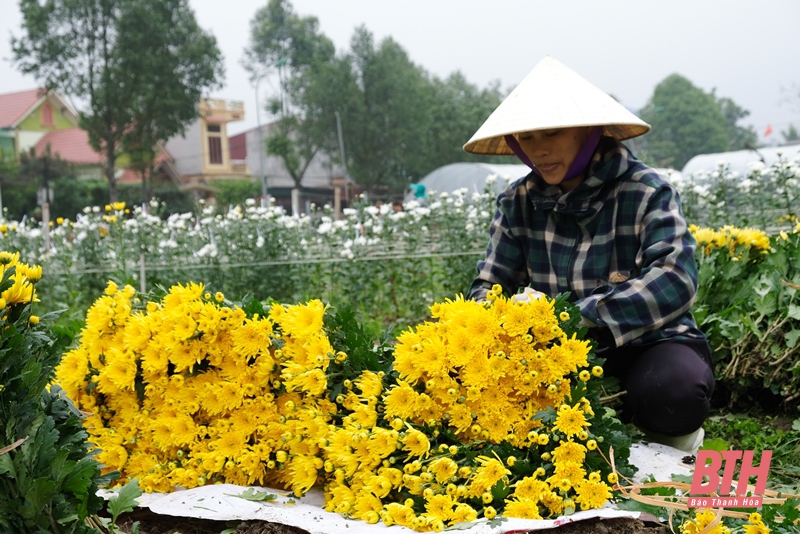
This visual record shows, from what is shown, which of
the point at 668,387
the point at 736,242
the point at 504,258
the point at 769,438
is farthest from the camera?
the point at 736,242

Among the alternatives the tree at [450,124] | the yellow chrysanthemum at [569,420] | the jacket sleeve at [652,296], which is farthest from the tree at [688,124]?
the yellow chrysanthemum at [569,420]

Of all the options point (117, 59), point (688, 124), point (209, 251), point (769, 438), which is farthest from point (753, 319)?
point (688, 124)

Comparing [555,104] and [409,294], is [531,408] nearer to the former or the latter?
[555,104]

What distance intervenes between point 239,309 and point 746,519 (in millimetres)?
1577

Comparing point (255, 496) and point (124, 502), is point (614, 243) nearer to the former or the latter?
point (255, 496)

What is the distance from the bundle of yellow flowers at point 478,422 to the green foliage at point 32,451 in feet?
2.39

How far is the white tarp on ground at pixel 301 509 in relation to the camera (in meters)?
1.81

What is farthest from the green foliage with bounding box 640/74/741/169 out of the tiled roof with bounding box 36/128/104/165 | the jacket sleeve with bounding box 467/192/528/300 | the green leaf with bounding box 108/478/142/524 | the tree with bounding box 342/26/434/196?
the green leaf with bounding box 108/478/142/524

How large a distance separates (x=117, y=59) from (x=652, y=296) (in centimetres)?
2500

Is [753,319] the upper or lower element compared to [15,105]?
lower

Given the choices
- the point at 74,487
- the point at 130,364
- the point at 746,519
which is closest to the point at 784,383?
the point at 746,519

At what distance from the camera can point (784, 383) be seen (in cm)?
320

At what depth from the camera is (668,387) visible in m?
2.51

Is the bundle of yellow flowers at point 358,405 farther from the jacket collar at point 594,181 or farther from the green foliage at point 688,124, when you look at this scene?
the green foliage at point 688,124
